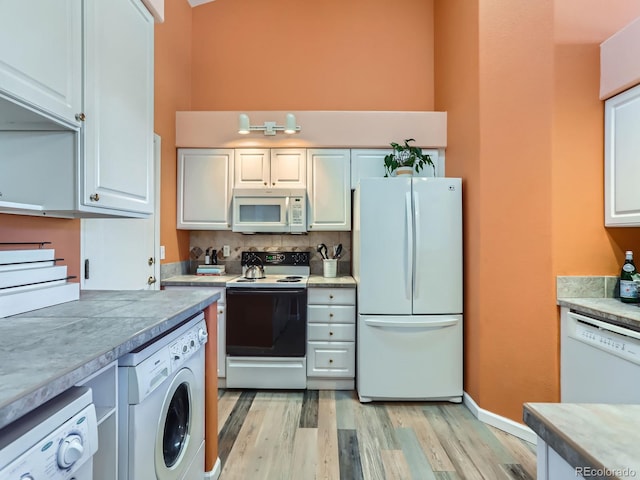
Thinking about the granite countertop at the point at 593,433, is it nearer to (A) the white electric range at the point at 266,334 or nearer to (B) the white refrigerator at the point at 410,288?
(B) the white refrigerator at the point at 410,288

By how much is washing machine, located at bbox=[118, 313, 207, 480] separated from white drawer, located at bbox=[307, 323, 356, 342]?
131 centimetres

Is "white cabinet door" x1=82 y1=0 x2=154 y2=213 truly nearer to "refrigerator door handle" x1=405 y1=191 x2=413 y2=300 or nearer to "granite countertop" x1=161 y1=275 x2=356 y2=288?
"granite countertop" x1=161 y1=275 x2=356 y2=288

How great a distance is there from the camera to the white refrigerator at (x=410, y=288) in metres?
2.62

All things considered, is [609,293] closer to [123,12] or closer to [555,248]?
[555,248]

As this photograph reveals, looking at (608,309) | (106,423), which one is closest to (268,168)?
(106,423)

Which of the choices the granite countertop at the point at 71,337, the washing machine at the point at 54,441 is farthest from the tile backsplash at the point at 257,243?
the washing machine at the point at 54,441

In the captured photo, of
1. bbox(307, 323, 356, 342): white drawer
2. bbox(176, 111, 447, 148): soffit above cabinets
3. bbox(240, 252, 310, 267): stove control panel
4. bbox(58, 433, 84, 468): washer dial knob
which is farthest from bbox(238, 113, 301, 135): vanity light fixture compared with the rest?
bbox(58, 433, 84, 468): washer dial knob

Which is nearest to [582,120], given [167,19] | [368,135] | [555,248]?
[555,248]

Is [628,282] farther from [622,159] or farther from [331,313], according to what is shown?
[331,313]

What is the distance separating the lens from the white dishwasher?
1.65 metres

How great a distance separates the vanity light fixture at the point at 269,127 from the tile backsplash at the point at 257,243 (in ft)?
3.29

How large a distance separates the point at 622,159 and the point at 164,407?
106 inches

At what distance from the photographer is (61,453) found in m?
0.72

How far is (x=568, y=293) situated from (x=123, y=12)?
290 centimetres
